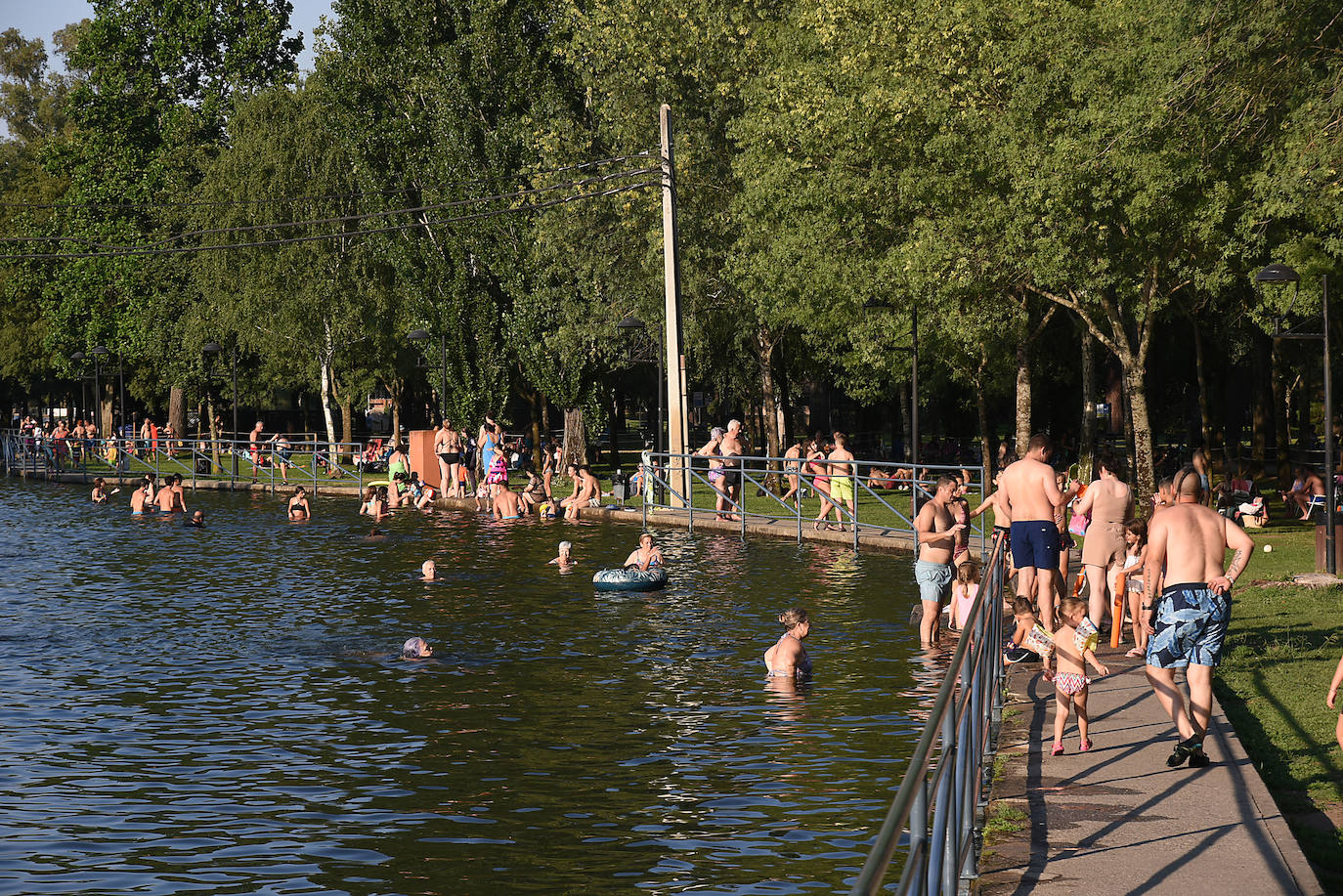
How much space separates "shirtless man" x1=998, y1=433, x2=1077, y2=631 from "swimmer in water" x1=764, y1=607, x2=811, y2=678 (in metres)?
2.21

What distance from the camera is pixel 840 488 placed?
90.9 feet

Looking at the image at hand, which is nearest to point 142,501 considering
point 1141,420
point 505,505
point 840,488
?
point 505,505

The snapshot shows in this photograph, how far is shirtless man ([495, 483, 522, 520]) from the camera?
33562mm

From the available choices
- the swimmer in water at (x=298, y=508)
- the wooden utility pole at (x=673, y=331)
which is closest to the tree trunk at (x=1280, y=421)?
the wooden utility pole at (x=673, y=331)

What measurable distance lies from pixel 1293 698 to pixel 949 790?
7.47 metres

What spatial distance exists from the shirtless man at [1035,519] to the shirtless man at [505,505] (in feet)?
68.0

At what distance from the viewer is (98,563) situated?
26594 mm

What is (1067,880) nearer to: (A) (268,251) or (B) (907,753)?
(B) (907,753)

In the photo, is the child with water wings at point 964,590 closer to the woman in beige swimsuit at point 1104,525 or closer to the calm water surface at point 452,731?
the calm water surface at point 452,731

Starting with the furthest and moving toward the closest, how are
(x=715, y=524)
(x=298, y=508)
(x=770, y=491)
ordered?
(x=298, y=508)
(x=770, y=491)
(x=715, y=524)

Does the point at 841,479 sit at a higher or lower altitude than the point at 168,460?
lower

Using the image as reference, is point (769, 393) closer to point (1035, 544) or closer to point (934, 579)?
point (934, 579)

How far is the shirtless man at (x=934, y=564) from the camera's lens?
16.1 m

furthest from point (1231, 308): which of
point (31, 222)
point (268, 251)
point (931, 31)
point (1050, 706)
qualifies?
point (31, 222)
